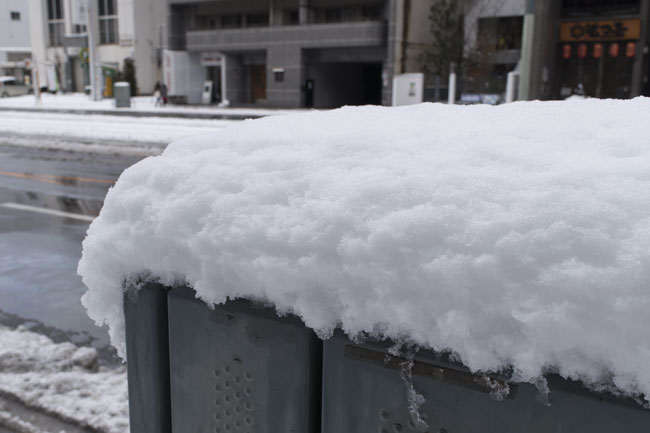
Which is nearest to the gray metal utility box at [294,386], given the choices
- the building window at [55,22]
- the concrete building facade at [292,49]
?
the concrete building facade at [292,49]

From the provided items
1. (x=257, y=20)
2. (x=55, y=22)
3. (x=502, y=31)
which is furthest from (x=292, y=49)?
(x=55, y=22)

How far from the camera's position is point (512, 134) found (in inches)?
61.2

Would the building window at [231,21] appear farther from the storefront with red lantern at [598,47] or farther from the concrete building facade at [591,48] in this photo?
the storefront with red lantern at [598,47]

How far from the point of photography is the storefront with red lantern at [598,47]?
31516 mm

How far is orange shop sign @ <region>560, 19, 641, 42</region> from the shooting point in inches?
1232

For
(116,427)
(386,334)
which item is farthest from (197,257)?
(116,427)

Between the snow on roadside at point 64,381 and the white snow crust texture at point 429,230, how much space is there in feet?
5.75

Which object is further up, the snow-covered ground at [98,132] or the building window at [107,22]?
the building window at [107,22]

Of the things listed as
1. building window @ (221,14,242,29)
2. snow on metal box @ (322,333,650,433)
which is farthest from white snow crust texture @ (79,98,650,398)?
building window @ (221,14,242,29)

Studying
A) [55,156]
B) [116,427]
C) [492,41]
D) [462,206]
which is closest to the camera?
[462,206]

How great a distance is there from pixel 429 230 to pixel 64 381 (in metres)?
3.21

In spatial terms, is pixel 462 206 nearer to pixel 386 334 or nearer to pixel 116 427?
pixel 386 334

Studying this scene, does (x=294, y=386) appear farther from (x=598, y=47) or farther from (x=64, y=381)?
(x=598, y=47)

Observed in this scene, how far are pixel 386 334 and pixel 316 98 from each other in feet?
118
